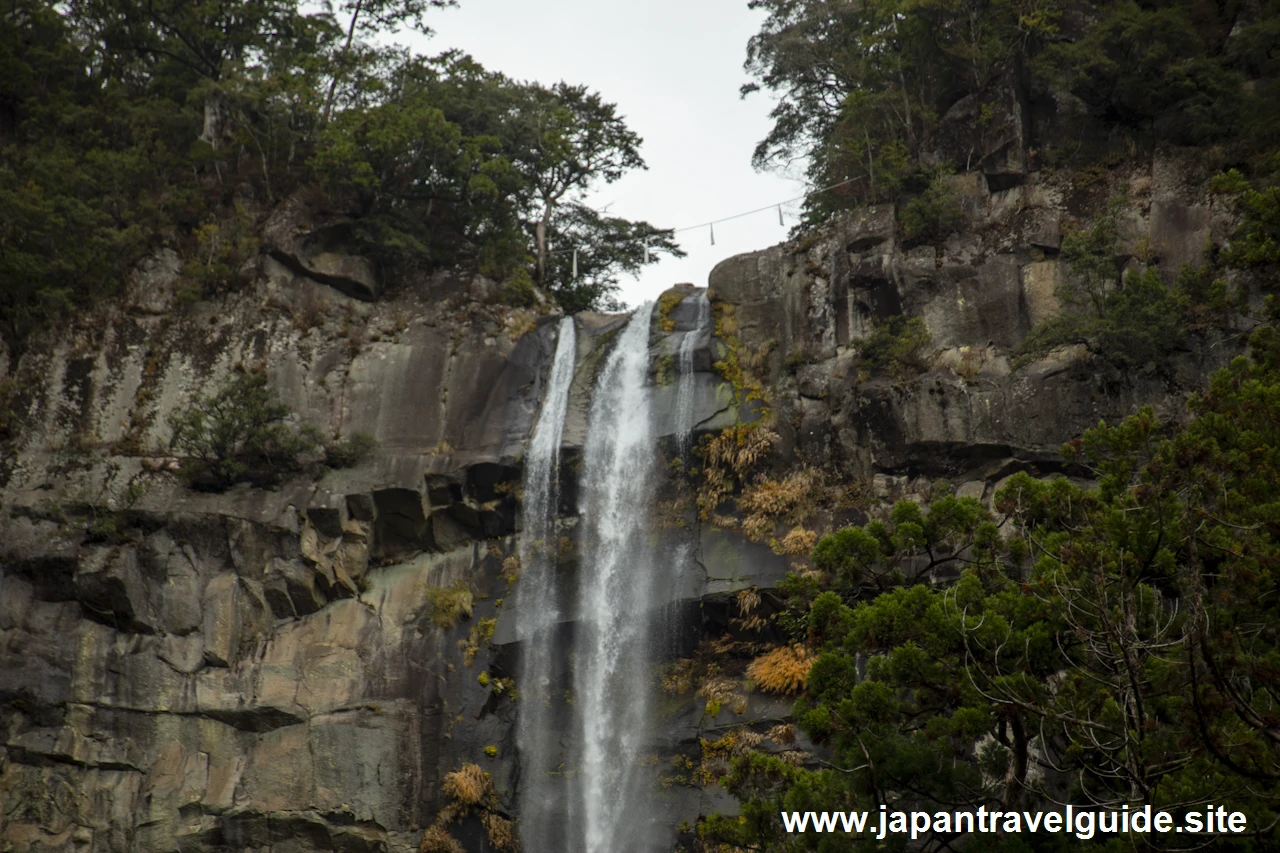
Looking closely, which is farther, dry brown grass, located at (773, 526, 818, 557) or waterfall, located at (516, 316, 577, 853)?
dry brown grass, located at (773, 526, 818, 557)

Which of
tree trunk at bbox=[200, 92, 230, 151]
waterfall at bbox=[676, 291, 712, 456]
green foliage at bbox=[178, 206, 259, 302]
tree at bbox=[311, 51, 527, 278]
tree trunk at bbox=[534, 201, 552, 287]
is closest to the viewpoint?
waterfall at bbox=[676, 291, 712, 456]

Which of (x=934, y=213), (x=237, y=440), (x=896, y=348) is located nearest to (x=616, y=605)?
(x=896, y=348)

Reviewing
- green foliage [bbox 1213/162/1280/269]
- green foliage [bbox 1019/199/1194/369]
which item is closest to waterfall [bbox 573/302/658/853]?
green foliage [bbox 1019/199/1194/369]

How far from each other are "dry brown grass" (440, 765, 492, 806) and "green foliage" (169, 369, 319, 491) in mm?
8265

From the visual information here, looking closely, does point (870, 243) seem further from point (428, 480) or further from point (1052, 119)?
point (428, 480)

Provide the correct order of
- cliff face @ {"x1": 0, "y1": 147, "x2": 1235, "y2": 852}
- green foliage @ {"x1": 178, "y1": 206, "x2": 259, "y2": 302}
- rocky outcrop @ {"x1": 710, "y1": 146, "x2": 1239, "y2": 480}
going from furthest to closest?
green foliage @ {"x1": 178, "y1": 206, "x2": 259, "y2": 302}
rocky outcrop @ {"x1": 710, "y1": 146, "x2": 1239, "y2": 480}
cliff face @ {"x1": 0, "y1": 147, "x2": 1235, "y2": 852}

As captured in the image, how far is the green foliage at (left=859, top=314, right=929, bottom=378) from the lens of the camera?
78.0 feet

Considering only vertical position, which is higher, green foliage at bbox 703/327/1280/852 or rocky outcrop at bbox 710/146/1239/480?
rocky outcrop at bbox 710/146/1239/480

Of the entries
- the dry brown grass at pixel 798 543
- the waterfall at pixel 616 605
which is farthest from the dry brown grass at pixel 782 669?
the waterfall at pixel 616 605

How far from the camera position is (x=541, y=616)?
923 inches

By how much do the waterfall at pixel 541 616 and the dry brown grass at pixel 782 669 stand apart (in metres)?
4.47

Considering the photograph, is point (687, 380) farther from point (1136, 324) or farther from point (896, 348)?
point (1136, 324)

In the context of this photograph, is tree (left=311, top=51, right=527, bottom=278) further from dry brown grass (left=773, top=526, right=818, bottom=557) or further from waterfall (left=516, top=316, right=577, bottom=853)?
dry brown grass (left=773, top=526, right=818, bottom=557)

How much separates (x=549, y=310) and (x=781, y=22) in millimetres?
11455
